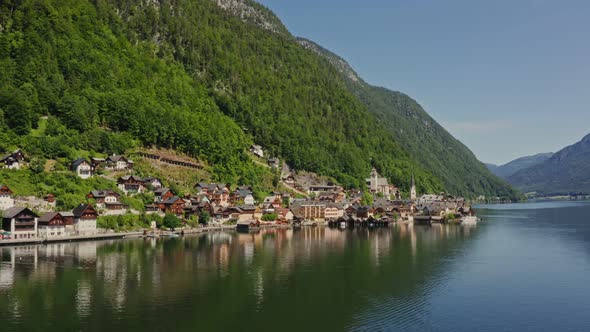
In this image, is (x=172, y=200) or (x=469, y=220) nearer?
(x=172, y=200)

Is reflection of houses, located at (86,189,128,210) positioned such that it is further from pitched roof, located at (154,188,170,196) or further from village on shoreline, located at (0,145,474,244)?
pitched roof, located at (154,188,170,196)

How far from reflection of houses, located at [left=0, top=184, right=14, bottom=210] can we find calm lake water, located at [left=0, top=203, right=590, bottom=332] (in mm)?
10069

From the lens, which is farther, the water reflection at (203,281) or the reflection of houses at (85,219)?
the reflection of houses at (85,219)

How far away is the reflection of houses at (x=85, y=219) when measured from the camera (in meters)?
79.4

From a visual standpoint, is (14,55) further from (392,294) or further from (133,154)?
(392,294)

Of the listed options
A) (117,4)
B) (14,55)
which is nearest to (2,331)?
(14,55)

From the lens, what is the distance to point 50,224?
76.0 metres

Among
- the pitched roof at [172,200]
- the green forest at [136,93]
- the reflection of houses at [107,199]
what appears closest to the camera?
the reflection of houses at [107,199]

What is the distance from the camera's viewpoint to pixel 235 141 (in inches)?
5595

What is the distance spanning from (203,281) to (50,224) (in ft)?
125

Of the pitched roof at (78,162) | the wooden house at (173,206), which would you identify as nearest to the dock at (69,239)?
the wooden house at (173,206)

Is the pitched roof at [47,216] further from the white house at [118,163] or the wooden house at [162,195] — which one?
the white house at [118,163]

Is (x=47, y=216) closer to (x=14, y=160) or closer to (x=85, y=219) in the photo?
(x=85, y=219)

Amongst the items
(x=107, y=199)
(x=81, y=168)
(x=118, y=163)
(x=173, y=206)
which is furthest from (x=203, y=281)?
(x=118, y=163)
